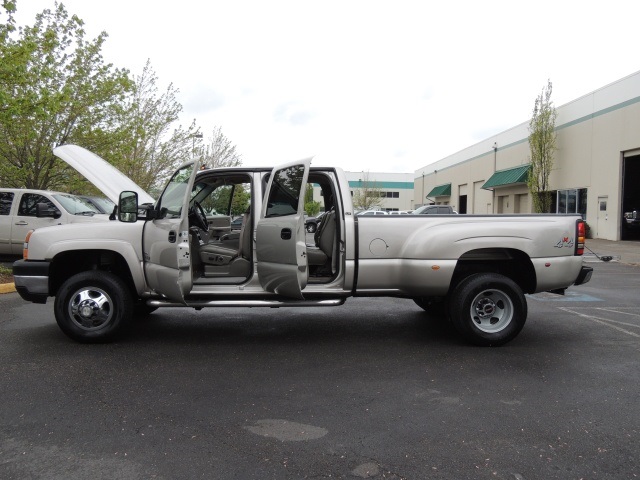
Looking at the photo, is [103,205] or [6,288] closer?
[6,288]

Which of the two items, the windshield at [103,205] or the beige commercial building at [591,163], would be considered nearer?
the windshield at [103,205]

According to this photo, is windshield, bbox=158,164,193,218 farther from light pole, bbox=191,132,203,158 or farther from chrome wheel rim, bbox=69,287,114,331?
light pole, bbox=191,132,203,158

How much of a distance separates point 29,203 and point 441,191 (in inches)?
1625

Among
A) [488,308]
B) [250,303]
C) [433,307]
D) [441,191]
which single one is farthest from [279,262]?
[441,191]

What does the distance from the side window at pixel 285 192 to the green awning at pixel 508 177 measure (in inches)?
1137

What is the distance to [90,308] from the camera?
18.0 feet

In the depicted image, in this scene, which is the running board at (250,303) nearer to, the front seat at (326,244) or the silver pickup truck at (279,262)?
the silver pickup truck at (279,262)

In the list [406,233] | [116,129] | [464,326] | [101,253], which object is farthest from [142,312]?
[116,129]

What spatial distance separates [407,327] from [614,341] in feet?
7.69

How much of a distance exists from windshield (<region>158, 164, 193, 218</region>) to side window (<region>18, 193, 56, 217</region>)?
7.67 m

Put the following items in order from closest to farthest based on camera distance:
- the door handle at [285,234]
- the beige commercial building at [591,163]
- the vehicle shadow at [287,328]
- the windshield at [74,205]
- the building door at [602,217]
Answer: the door handle at [285,234]
the vehicle shadow at [287,328]
the windshield at [74,205]
the beige commercial building at [591,163]
the building door at [602,217]

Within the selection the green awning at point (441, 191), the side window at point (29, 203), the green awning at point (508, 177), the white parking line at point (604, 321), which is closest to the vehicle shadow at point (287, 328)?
the white parking line at point (604, 321)

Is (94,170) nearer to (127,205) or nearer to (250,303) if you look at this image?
(127,205)

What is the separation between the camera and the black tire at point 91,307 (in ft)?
17.9
